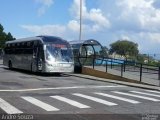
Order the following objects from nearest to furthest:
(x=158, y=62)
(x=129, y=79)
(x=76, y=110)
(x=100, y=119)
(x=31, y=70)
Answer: (x=100, y=119)
(x=76, y=110)
(x=129, y=79)
(x=31, y=70)
(x=158, y=62)

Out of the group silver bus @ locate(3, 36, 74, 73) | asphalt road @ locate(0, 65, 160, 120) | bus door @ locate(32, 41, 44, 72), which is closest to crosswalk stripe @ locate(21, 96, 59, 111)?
asphalt road @ locate(0, 65, 160, 120)

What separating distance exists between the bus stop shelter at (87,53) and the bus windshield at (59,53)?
275cm

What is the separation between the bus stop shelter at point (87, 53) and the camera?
34.3m

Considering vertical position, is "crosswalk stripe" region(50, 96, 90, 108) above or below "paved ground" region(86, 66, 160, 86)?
below

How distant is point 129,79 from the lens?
2717 centimetres

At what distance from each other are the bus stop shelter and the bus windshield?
108 inches

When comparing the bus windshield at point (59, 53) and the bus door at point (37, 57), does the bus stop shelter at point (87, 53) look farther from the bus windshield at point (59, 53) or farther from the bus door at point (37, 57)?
the bus door at point (37, 57)

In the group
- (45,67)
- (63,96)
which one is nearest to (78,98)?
(63,96)

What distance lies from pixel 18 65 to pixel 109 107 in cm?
2327

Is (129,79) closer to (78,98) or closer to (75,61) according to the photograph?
(75,61)

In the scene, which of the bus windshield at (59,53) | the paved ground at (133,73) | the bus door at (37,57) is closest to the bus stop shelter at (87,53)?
the paved ground at (133,73)

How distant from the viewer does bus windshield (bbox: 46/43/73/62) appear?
30406 millimetres

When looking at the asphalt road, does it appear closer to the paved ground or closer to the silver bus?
the paved ground

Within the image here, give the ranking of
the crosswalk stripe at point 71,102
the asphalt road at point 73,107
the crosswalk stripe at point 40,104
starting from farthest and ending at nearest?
the crosswalk stripe at point 71,102, the crosswalk stripe at point 40,104, the asphalt road at point 73,107
